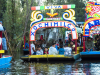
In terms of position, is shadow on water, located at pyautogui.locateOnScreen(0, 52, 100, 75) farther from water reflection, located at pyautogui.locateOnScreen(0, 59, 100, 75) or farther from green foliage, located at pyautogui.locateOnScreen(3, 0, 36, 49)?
green foliage, located at pyautogui.locateOnScreen(3, 0, 36, 49)

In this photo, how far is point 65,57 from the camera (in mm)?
16812

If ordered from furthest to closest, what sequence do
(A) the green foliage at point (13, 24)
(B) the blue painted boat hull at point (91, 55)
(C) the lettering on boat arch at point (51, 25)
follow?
(A) the green foliage at point (13, 24) < (B) the blue painted boat hull at point (91, 55) < (C) the lettering on boat arch at point (51, 25)

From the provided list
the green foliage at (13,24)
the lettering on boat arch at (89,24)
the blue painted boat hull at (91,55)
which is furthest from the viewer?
the green foliage at (13,24)

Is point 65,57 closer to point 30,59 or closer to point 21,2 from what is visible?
point 30,59

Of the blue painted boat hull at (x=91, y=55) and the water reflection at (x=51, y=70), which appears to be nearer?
the water reflection at (x=51, y=70)

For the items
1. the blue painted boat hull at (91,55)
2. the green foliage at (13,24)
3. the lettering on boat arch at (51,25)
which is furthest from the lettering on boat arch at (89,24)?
the green foliage at (13,24)

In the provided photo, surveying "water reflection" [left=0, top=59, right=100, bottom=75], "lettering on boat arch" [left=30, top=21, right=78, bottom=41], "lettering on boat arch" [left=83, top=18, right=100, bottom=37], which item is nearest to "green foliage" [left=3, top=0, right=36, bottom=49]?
"lettering on boat arch" [left=30, top=21, right=78, bottom=41]

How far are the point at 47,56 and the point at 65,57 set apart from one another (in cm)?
120

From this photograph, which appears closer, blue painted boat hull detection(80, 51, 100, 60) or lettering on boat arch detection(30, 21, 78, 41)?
lettering on boat arch detection(30, 21, 78, 41)

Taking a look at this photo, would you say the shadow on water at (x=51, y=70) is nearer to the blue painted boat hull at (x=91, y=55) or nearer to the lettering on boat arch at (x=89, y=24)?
the blue painted boat hull at (x=91, y=55)

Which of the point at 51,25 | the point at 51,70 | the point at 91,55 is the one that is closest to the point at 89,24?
the point at 91,55

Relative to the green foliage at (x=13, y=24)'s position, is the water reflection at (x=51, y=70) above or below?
below

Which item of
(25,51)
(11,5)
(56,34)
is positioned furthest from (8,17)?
(56,34)

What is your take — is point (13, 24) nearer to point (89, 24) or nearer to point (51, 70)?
point (89, 24)
